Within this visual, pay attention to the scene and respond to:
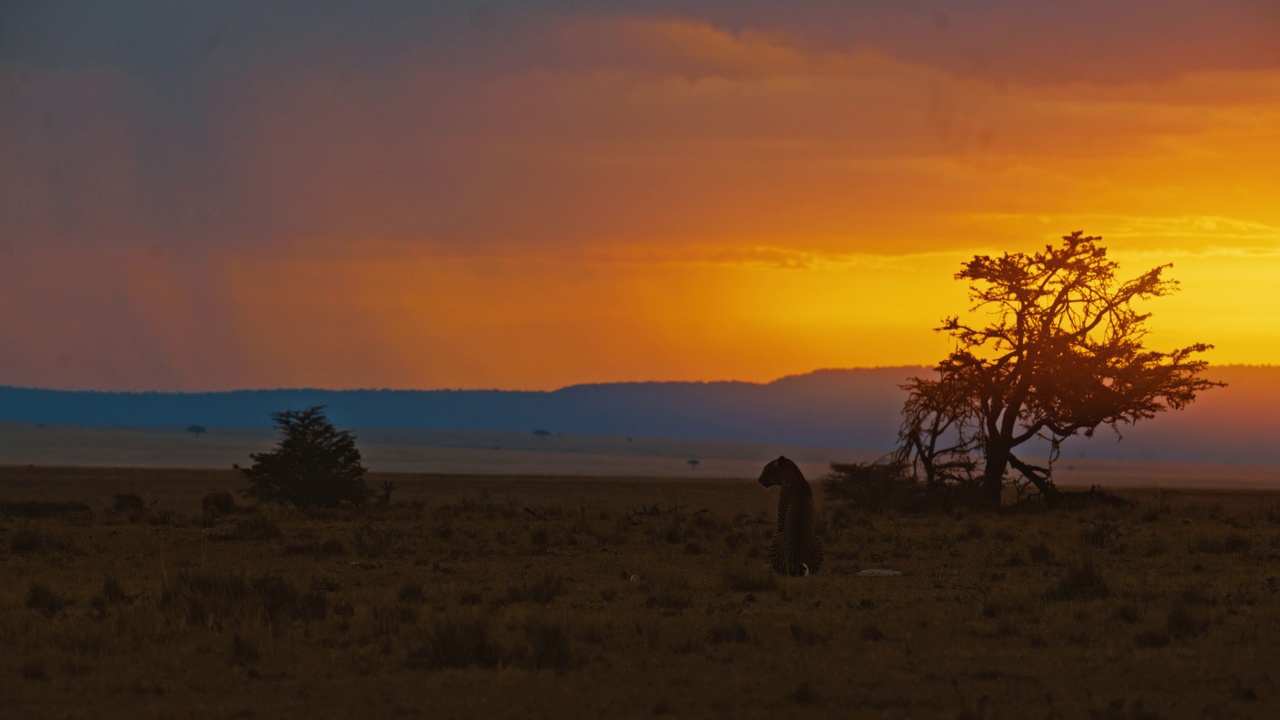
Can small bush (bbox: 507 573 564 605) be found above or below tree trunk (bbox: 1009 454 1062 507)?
below

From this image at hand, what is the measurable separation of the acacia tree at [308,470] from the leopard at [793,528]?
29.9 m

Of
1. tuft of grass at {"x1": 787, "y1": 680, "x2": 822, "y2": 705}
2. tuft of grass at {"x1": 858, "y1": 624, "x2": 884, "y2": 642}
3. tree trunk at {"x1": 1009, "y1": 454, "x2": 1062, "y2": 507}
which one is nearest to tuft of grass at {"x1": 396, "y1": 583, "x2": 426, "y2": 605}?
tuft of grass at {"x1": 858, "y1": 624, "x2": 884, "y2": 642}

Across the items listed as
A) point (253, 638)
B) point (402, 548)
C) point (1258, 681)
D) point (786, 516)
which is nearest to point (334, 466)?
point (402, 548)

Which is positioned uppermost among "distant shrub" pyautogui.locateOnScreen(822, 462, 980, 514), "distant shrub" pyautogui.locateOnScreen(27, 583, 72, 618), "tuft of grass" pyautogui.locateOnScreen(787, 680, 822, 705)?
"distant shrub" pyautogui.locateOnScreen(822, 462, 980, 514)

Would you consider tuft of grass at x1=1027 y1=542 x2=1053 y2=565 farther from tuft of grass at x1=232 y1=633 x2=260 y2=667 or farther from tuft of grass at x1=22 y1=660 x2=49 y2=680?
tuft of grass at x1=22 y1=660 x2=49 y2=680

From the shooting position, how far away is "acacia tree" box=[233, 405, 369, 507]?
47.8 meters

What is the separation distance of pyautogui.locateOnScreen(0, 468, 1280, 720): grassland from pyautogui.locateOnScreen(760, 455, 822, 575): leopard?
477 mm

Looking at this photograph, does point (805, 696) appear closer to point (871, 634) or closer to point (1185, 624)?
point (871, 634)

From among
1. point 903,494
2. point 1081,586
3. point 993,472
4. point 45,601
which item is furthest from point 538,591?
point 903,494

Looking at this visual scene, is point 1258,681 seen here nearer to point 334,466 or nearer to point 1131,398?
point 1131,398

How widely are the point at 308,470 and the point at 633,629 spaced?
36.5m

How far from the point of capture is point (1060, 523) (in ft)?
99.0

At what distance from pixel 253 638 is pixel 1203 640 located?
854cm

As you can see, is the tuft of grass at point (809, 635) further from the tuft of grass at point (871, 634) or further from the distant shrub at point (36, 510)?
the distant shrub at point (36, 510)
